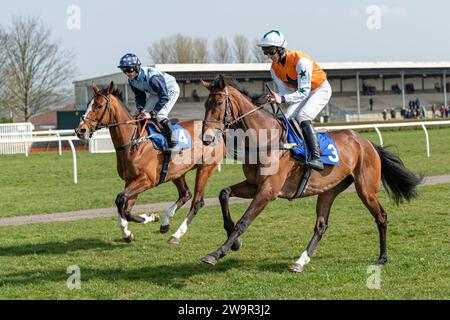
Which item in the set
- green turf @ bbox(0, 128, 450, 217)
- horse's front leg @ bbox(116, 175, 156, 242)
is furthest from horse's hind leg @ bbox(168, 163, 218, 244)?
green turf @ bbox(0, 128, 450, 217)

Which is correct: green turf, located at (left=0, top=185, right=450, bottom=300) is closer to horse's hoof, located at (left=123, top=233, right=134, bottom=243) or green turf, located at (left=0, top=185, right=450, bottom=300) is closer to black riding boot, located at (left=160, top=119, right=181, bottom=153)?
horse's hoof, located at (left=123, top=233, right=134, bottom=243)

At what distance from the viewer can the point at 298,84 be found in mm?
6555

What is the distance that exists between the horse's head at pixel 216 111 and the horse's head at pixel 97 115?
195 cm

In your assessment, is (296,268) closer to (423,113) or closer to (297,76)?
(297,76)

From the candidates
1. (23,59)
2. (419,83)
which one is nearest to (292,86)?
(23,59)

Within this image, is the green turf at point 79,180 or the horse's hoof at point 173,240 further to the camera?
the green turf at point 79,180

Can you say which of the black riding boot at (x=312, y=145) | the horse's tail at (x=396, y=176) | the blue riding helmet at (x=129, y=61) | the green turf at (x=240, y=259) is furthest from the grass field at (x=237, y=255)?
the blue riding helmet at (x=129, y=61)

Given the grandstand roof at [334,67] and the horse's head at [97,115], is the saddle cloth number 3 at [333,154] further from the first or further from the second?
the grandstand roof at [334,67]

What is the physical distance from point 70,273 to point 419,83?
173 ft

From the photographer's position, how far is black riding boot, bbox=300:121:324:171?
6543 mm

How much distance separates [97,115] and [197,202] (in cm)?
170

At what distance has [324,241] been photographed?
7832 millimetres

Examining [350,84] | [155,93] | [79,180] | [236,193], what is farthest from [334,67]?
[236,193]

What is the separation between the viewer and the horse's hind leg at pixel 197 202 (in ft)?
26.3
